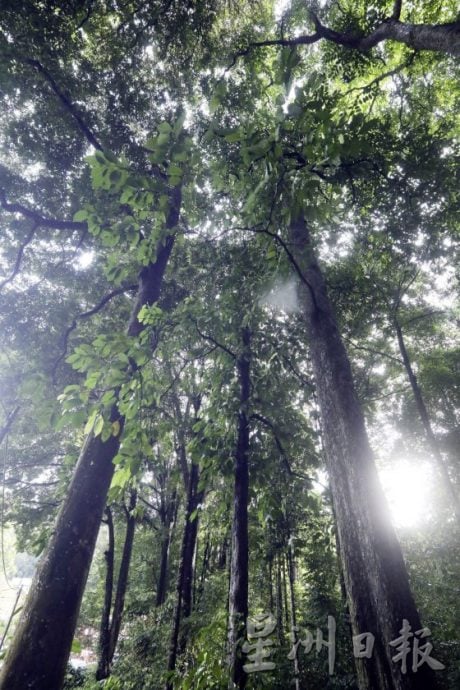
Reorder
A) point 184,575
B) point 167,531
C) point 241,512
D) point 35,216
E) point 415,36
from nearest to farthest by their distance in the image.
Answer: point 415,36 < point 35,216 < point 241,512 < point 184,575 < point 167,531

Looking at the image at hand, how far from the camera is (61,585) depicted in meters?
2.69

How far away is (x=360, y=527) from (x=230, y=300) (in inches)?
152

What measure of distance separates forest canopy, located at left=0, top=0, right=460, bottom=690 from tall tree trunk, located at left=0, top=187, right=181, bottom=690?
2 centimetres

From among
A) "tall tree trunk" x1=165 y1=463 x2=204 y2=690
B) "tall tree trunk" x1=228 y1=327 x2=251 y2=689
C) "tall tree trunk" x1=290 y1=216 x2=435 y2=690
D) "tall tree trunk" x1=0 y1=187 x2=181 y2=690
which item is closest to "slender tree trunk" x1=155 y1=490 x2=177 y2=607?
"tall tree trunk" x1=165 y1=463 x2=204 y2=690

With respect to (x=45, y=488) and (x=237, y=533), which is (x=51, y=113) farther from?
(x=45, y=488)

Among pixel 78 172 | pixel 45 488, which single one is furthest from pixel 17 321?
pixel 45 488

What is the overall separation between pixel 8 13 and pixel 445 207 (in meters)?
8.93

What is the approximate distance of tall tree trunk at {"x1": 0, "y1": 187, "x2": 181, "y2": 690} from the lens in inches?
93.5

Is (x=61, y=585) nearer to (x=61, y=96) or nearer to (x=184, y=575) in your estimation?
(x=184, y=575)

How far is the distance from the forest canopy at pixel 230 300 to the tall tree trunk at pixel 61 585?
0.02 meters

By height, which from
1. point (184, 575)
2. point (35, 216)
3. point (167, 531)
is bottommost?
point (184, 575)

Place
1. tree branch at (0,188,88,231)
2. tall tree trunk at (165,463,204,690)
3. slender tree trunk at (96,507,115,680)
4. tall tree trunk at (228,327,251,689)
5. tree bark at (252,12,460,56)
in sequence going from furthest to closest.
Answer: slender tree trunk at (96,507,115,680), tall tree trunk at (165,463,204,690), tree branch at (0,188,88,231), tall tree trunk at (228,327,251,689), tree bark at (252,12,460,56)

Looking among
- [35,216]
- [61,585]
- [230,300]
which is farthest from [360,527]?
[35,216]

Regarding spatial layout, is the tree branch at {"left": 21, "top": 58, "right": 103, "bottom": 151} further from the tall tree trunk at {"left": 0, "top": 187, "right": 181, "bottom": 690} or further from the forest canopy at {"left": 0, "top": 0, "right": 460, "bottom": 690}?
the tall tree trunk at {"left": 0, "top": 187, "right": 181, "bottom": 690}
